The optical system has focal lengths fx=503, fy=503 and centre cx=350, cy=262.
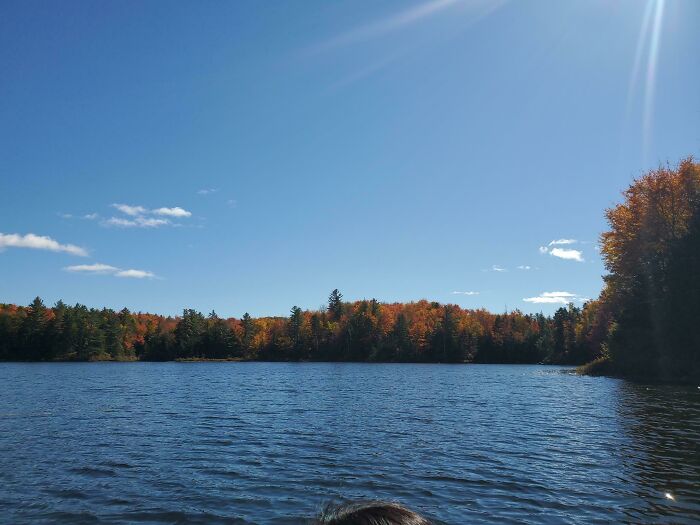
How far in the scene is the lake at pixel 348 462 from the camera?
13.8m

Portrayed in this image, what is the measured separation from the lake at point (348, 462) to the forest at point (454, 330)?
32.3 m

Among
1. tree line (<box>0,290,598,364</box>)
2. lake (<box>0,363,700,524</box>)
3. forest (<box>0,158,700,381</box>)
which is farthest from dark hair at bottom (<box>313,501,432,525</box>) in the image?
tree line (<box>0,290,598,364</box>)

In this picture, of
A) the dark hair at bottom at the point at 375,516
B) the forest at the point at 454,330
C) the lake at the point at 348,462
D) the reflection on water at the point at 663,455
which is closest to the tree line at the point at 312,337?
the forest at the point at 454,330

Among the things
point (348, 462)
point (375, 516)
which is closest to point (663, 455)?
point (348, 462)

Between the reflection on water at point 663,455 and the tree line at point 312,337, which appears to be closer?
the reflection on water at point 663,455

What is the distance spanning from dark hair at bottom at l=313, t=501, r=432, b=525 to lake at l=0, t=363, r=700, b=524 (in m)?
10.8

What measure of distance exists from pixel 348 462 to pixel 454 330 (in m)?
155

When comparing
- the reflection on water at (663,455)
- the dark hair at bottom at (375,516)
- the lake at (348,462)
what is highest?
the dark hair at bottom at (375,516)

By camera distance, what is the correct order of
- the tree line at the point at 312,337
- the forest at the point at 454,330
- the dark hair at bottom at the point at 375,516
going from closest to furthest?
the dark hair at bottom at the point at 375,516 → the forest at the point at 454,330 → the tree line at the point at 312,337

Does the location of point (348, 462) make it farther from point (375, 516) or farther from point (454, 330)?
point (454, 330)

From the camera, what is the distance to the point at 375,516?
294 cm

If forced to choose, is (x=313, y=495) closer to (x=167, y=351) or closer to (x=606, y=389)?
(x=606, y=389)

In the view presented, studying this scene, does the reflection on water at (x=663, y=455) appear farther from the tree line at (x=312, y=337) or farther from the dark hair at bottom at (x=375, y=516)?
the tree line at (x=312, y=337)

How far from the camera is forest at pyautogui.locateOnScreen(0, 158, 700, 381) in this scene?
6275 centimetres
